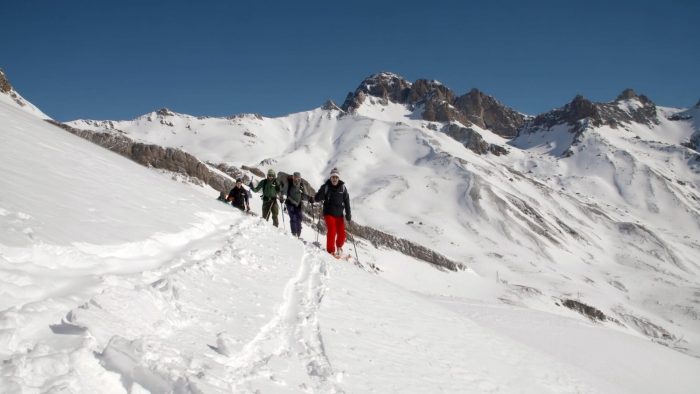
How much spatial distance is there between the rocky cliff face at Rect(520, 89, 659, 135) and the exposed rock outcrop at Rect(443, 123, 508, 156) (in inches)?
1710

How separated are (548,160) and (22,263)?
164 m

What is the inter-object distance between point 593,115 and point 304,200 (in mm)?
197734

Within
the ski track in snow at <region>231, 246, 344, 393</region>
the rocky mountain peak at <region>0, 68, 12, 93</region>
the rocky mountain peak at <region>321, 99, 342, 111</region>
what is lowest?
the ski track in snow at <region>231, 246, 344, 393</region>

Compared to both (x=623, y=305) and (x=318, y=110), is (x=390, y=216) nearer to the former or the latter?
(x=623, y=305)

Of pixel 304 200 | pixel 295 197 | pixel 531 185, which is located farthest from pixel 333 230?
pixel 531 185

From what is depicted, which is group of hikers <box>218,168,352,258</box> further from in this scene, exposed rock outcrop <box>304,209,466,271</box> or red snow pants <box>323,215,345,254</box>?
exposed rock outcrop <box>304,209,466,271</box>

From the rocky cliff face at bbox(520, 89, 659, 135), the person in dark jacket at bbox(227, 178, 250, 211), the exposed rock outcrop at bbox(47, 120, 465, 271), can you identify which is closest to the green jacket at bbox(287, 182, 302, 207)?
the person in dark jacket at bbox(227, 178, 250, 211)

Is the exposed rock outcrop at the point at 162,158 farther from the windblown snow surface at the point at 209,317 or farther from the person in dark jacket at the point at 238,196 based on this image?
the windblown snow surface at the point at 209,317

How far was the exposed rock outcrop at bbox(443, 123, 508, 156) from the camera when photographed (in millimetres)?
142000

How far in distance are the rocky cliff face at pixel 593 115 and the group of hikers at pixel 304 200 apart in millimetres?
178863

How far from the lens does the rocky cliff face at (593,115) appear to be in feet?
558

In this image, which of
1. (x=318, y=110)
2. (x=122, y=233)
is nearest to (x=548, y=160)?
(x=318, y=110)

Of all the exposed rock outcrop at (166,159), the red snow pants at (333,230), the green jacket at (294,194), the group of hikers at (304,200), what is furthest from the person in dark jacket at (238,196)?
the exposed rock outcrop at (166,159)

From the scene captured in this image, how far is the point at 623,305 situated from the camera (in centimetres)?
4803
